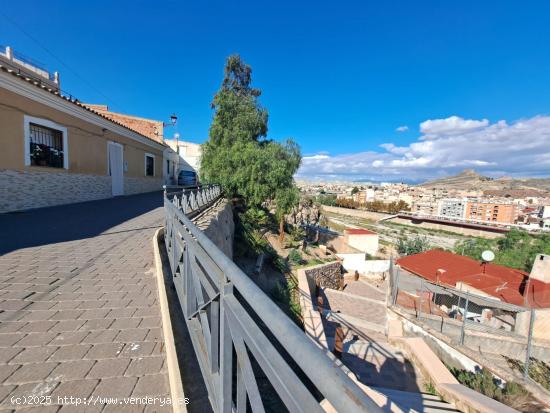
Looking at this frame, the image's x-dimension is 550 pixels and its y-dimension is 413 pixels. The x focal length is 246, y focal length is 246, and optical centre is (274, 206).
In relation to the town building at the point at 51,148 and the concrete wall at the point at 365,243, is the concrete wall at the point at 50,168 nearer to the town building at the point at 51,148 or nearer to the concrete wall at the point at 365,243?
the town building at the point at 51,148

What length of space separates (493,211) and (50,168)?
75620mm

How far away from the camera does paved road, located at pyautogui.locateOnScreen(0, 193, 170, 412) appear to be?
4.86 ft

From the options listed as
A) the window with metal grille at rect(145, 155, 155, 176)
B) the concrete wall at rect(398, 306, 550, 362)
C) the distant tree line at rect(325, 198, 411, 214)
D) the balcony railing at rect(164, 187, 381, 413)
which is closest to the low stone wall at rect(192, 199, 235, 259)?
the balcony railing at rect(164, 187, 381, 413)

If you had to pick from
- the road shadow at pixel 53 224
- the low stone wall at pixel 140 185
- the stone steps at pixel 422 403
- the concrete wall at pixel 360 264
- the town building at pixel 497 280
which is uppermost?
the low stone wall at pixel 140 185

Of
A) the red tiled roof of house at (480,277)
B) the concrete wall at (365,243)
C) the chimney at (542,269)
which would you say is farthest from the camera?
the concrete wall at (365,243)

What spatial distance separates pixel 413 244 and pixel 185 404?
3004 centimetres

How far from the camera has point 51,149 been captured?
7828mm

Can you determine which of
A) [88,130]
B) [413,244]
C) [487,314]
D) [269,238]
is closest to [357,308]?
[487,314]

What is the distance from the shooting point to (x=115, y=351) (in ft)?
5.81

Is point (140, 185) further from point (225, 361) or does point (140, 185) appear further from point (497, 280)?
point (497, 280)

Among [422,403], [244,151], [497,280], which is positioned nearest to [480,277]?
[497,280]

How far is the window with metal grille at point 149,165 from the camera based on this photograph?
A: 14912 millimetres

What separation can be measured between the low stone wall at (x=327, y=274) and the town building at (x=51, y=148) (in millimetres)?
10570

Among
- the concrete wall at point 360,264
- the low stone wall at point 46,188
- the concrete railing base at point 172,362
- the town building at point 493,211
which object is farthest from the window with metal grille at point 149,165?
the town building at point 493,211
